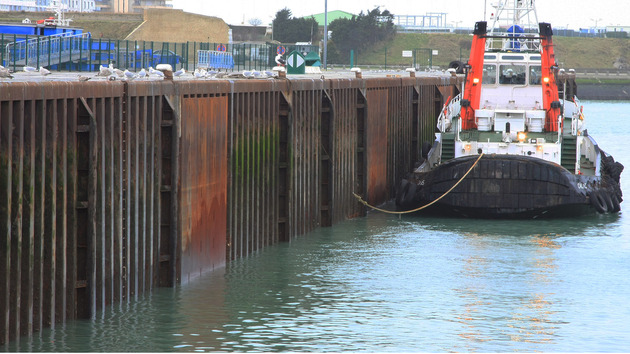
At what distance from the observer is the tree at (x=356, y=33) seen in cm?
14362

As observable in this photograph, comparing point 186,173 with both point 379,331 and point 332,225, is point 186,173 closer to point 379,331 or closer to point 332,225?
point 379,331

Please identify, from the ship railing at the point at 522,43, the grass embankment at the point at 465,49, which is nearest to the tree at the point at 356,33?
the grass embankment at the point at 465,49

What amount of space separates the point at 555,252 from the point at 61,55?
716 inches

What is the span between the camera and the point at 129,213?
1593cm

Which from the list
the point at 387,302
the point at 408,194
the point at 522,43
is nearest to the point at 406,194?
the point at 408,194

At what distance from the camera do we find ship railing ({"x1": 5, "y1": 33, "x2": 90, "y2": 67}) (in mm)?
32469

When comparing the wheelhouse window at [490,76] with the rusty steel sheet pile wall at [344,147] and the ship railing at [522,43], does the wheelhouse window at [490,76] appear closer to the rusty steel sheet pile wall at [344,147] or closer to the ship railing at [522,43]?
the ship railing at [522,43]

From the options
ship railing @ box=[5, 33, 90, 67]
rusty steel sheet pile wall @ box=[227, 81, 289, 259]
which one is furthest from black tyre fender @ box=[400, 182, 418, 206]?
ship railing @ box=[5, 33, 90, 67]

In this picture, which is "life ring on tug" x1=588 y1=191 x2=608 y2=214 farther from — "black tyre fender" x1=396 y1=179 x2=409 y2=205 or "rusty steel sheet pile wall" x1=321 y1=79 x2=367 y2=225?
"rusty steel sheet pile wall" x1=321 y1=79 x2=367 y2=225

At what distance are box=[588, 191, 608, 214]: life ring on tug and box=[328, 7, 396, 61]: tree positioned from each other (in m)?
111

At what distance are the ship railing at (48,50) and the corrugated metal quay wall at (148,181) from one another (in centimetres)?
1071

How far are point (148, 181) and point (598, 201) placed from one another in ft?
54.7

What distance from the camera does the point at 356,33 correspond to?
144000 mm

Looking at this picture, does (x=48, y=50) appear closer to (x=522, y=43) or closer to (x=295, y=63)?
(x=295, y=63)
